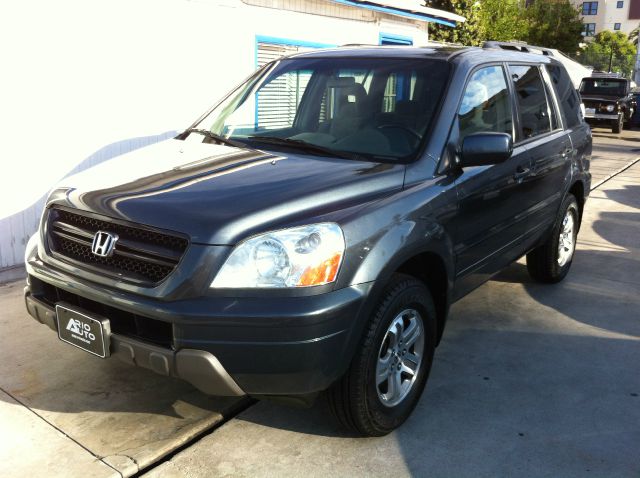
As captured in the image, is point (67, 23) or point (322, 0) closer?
point (67, 23)

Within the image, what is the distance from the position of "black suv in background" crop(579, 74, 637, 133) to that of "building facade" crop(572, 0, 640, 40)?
245 ft

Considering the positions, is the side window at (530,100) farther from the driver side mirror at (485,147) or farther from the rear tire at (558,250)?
the driver side mirror at (485,147)

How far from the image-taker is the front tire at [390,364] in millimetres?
2900

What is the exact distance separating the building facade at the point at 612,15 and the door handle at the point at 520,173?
3706 inches

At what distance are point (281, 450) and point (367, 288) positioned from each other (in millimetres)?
952

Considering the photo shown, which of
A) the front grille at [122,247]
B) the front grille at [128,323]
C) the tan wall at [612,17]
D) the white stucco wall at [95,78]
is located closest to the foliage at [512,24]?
the white stucco wall at [95,78]

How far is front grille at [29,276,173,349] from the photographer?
270cm

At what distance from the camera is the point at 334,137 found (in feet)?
11.9

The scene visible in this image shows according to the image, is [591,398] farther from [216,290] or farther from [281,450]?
[216,290]

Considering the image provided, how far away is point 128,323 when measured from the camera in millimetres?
2826

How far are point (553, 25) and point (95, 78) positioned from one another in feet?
136

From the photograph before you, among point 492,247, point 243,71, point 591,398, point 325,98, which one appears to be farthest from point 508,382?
point 243,71

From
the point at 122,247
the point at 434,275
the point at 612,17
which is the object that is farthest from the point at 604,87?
the point at 612,17

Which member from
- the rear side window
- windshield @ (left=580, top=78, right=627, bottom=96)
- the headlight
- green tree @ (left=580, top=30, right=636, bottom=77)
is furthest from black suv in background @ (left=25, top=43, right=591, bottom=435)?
green tree @ (left=580, top=30, right=636, bottom=77)
